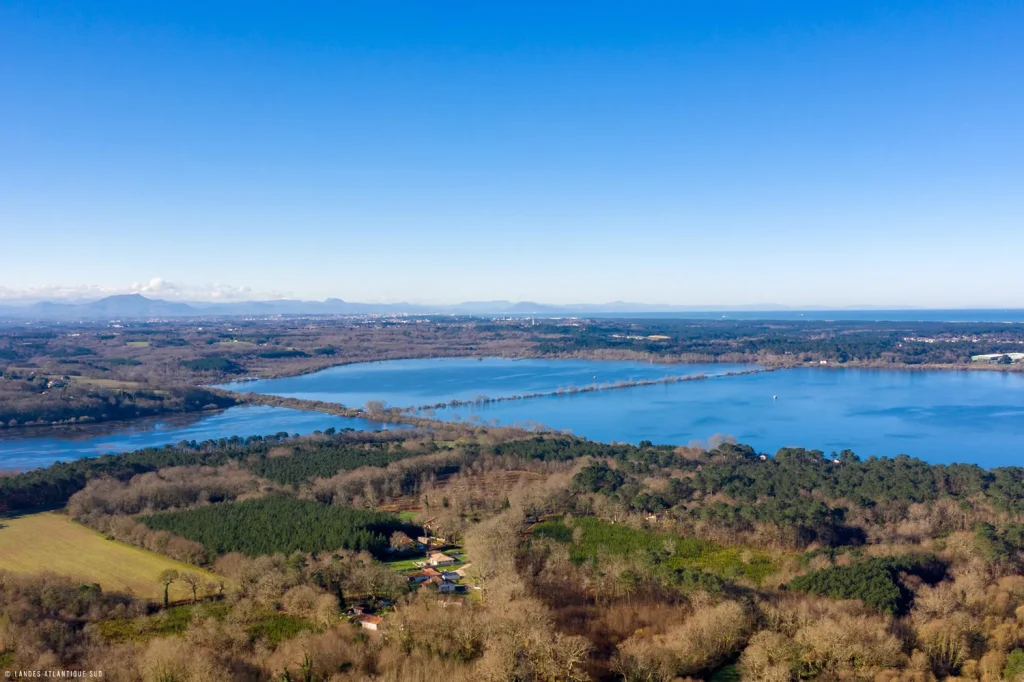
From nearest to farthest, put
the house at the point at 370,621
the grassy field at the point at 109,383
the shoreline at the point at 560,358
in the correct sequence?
the house at the point at 370,621 → the shoreline at the point at 560,358 → the grassy field at the point at 109,383

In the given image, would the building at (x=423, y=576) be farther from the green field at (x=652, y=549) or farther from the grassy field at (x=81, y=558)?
the grassy field at (x=81, y=558)

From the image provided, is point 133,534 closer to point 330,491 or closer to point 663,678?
point 330,491

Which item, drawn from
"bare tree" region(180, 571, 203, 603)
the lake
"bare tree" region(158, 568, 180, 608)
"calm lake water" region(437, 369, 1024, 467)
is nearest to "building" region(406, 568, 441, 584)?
"bare tree" region(180, 571, 203, 603)

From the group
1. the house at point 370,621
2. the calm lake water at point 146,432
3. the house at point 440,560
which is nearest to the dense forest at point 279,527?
the house at point 440,560

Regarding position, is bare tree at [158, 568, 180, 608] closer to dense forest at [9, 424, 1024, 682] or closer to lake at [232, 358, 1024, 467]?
dense forest at [9, 424, 1024, 682]

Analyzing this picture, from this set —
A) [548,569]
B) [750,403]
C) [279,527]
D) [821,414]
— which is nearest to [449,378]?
[750,403]

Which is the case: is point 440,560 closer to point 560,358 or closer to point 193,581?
point 193,581
